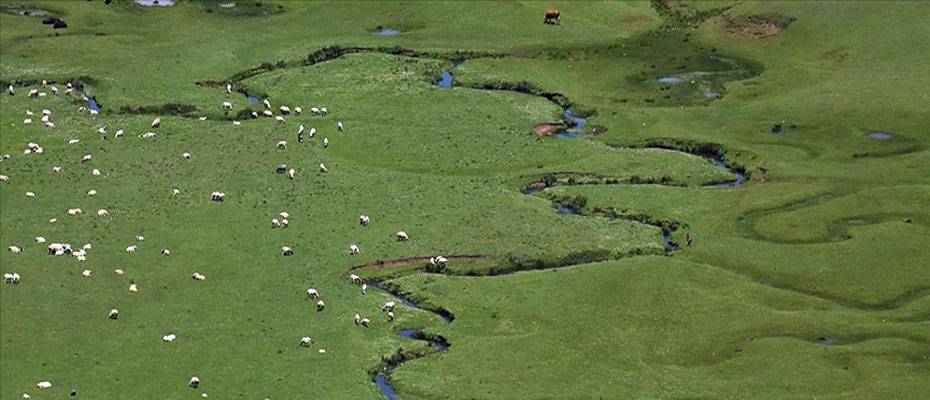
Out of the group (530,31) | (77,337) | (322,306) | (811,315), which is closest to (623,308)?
(811,315)

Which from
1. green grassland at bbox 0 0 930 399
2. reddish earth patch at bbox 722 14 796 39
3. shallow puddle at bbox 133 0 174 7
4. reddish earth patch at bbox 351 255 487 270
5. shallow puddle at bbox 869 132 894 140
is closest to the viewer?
green grassland at bbox 0 0 930 399

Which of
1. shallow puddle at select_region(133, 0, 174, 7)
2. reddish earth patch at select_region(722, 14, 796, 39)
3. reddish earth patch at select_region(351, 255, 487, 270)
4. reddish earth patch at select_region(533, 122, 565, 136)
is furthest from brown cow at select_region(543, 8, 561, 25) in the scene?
reddish earth patch at select_region(351, 255, 487, 270)

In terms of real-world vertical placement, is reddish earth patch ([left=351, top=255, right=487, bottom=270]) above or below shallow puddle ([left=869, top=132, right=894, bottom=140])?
below

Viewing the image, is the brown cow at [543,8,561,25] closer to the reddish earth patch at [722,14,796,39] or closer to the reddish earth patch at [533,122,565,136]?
the reddish earth patch at [722,14,796,39]

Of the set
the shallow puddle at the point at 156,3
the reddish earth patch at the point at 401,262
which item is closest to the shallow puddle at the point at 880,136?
the reddish earth patch at the point at 401,262

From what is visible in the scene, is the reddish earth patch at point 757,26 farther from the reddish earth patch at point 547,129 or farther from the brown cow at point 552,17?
the reddish earth patch at point 547,129

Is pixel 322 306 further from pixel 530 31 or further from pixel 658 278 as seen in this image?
pixel 530 31
